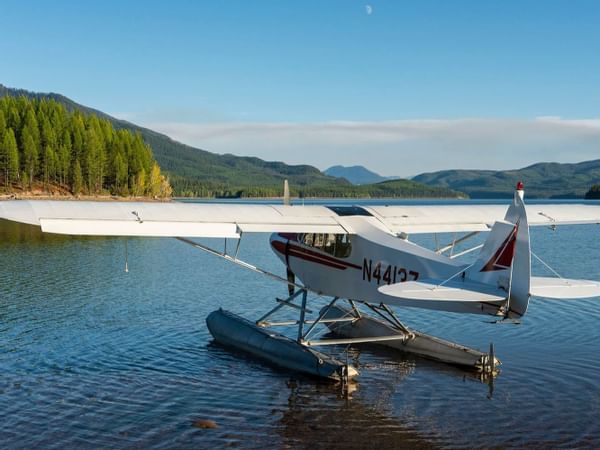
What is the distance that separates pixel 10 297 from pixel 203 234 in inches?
346

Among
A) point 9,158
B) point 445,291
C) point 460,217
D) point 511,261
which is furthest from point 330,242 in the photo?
point 9,158

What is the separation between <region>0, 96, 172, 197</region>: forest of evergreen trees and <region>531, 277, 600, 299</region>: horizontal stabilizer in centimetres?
6738

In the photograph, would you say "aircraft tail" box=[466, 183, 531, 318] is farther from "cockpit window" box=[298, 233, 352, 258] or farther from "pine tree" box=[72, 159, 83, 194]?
"pine tree" box=[72, 159, 83, 194]

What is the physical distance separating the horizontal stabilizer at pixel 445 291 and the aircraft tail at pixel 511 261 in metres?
0.13

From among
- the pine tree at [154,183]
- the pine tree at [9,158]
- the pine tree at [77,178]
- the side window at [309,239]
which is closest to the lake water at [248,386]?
the side window at [309,239]

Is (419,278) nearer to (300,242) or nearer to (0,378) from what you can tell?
(300,242)

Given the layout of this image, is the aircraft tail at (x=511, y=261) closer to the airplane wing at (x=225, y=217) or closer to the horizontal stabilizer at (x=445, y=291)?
the horizontal stabilizer at (x=445, y=291)

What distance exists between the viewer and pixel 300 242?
36.4ft

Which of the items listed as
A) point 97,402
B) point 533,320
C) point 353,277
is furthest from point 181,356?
point 533,320

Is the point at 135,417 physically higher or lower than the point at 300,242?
lower

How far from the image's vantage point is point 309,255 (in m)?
10.9

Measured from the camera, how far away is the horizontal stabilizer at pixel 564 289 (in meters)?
7.29

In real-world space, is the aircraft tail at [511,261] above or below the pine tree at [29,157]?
below

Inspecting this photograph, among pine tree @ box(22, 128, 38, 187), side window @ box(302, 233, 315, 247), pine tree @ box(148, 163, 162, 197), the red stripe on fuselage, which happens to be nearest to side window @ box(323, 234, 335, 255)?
the red stripe on fuselage
